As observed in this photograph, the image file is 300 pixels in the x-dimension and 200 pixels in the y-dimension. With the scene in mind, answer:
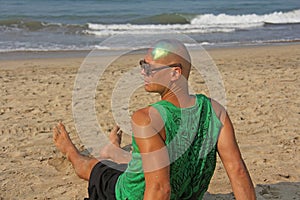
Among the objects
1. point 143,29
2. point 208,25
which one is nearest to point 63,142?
point 143,29

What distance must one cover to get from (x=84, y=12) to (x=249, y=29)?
20.6 feet

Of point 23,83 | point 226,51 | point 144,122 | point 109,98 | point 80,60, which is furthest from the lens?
point 226,51

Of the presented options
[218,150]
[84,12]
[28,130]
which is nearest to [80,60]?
[28,130]

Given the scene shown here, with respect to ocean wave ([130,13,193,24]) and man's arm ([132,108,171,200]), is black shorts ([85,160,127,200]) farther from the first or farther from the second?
ocean wave ([130,13,193,24])

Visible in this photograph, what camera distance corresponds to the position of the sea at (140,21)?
13.7m

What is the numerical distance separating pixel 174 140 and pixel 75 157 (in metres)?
1.53

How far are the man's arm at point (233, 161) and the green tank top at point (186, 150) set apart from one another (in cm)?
4

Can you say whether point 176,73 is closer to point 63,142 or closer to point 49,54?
point 63,142

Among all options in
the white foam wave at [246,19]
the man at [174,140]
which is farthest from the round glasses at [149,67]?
the white foam wave at [246,19]

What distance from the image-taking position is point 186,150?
8.77 feet

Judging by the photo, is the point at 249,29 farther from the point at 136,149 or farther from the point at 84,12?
the point at 136,149

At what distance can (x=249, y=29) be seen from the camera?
16906 mm

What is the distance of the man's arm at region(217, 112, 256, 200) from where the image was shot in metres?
2.78

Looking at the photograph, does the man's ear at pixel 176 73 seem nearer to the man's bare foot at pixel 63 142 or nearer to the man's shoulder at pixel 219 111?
the man's shoulder at pixel 219 111
